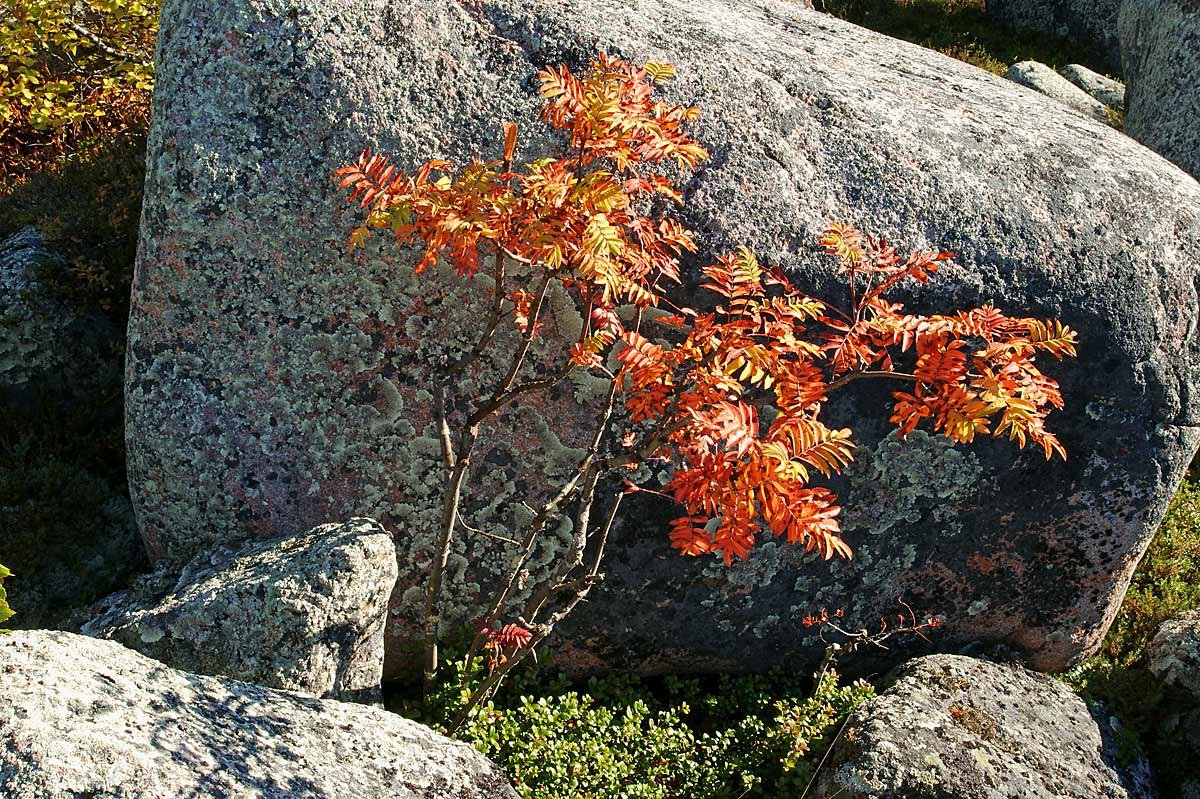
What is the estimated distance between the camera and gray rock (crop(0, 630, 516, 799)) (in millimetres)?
2938

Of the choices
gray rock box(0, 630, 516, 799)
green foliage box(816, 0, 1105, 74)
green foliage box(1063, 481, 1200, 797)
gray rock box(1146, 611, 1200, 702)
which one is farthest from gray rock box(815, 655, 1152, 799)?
green foliage box(816, 0, 1105, 74)

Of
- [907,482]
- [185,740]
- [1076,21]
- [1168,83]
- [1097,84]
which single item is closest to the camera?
[185,740]

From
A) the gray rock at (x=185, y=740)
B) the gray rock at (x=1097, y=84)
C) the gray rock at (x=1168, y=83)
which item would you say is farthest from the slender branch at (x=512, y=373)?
the gray rock at (x=1097, y=84)

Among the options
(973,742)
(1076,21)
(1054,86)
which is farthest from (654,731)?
(1076,21)

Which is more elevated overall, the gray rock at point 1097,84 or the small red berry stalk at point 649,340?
the gray rock at point 1097,84

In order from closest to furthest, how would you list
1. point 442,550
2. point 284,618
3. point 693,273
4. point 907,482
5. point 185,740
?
point 185,740, point 284,618, point 442,550, point 693,273, point 907,482

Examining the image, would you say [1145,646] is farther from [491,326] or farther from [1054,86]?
[1054,86]

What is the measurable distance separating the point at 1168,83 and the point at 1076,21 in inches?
200

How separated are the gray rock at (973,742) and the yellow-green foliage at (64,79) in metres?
6.00

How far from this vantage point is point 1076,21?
1355cm

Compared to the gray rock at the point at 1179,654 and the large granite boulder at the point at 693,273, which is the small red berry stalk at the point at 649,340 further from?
the gray rock at the point at 1179,654

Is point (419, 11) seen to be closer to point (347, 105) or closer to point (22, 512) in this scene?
point (347, 105)

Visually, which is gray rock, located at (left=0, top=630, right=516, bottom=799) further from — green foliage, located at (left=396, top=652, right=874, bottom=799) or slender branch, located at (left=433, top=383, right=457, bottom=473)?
slender branch, located at (left=433, top=383, right=457, bottom=473)

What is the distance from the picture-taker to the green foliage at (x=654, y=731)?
4.75 metres
